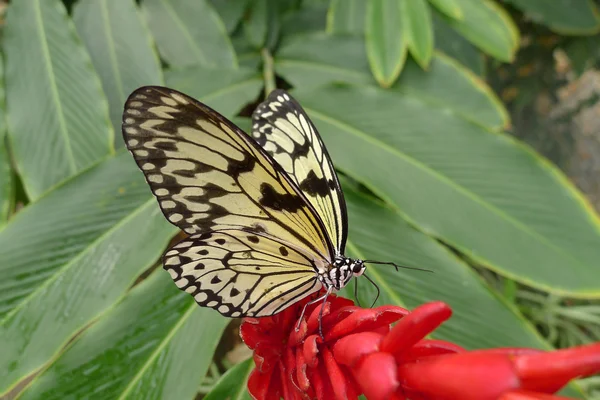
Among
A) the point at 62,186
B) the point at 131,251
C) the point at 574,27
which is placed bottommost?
the point at 131,251

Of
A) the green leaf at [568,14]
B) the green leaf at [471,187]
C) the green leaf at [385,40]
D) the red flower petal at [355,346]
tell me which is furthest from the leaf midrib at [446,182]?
the green leaf at [568,14]

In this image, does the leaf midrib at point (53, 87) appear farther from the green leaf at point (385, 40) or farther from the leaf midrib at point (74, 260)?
the green leaf at point (385, 40)

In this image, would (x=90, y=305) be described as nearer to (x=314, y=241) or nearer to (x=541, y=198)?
(x=314, y=241)

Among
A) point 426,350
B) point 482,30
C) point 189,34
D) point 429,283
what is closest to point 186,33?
point 189,34

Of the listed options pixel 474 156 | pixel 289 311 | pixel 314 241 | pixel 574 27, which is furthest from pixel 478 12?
pixel 289 311

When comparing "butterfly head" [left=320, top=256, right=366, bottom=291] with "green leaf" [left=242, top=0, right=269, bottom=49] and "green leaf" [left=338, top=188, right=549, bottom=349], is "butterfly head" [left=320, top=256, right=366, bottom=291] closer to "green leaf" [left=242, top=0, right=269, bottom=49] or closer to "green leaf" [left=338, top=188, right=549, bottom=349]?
"green leaf" [left=338, top=188, right=549, bottom=349]

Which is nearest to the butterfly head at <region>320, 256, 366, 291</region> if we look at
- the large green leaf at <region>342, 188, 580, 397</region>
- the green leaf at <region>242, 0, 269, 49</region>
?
the large green leaf at <region>342, 188, 580, 397</region>
